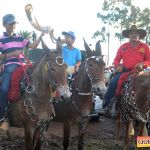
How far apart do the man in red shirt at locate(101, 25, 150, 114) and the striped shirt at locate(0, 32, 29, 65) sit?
2985mm

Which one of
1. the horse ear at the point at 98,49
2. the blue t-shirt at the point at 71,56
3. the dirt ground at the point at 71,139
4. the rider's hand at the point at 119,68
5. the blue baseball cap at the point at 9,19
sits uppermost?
the blue baseball cap at the point at 9,19

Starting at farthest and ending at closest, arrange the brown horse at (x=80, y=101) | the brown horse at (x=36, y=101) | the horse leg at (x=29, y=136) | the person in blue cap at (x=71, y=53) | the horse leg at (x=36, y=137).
→ the person in blue cap at (x=71, y=53) < the brown horse at (x=80, y=101) < the horse leg at (x=36, y=137) < the horse leg at (x=29, y=136) < the brown horse at (x=36, y=101)

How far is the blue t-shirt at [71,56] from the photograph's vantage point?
31.4 ft

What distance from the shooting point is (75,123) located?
9.13 meters

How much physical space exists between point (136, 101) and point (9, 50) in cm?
348

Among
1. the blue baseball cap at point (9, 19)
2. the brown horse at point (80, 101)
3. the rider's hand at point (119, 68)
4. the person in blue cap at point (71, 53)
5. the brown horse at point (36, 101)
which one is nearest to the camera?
the brown horse at point (36, 101)

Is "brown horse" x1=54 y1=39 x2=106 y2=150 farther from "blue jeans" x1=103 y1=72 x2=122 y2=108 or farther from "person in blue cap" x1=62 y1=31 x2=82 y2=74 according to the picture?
"blue jeans" x1=103 y1=72 x2=122 y2=108

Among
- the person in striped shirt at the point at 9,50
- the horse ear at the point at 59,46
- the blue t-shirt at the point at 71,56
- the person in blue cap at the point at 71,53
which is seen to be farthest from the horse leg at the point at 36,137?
the blue t-shirt at the point at 71,56

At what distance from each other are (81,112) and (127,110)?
1249 millimetres

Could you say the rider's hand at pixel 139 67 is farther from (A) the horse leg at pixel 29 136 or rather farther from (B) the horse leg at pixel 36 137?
(A) the horse leg at pixel 29 136

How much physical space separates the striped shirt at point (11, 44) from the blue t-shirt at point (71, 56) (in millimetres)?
1878

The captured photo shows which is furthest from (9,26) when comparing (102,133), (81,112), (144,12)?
(144,12)

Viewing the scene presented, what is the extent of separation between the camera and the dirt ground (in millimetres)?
9969

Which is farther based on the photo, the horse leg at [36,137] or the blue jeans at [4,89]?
the horse leg at [36,137]
